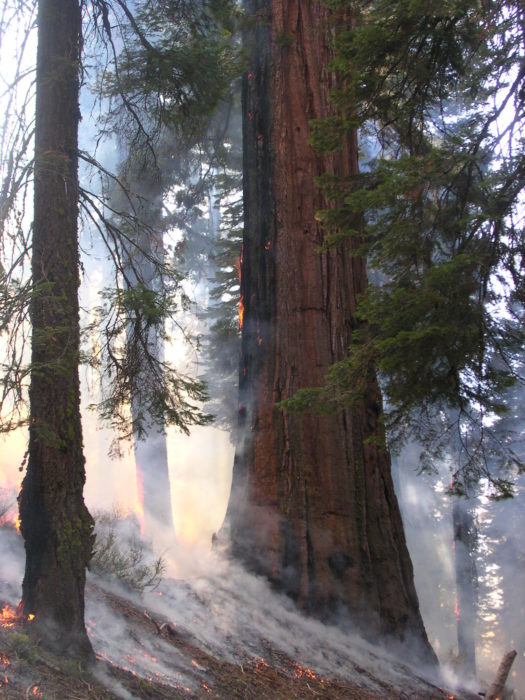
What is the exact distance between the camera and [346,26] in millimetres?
7082

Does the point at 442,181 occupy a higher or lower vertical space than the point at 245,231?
lower

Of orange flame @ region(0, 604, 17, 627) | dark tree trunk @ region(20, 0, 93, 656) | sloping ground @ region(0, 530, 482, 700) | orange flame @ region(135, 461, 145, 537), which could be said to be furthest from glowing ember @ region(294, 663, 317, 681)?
orange flame @ region(135, 461, 145, 537)

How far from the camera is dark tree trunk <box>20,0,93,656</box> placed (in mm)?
4422

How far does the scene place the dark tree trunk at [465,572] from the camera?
15.4 meters

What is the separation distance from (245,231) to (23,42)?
3211 millimetres

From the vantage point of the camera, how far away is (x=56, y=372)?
4.45 m

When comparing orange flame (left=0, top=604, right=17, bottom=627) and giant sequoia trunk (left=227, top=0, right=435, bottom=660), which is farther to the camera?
giant sequoia trunk (left=227, top=0, right=435, bottom=660)

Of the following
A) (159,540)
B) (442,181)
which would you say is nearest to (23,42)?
(442,181)

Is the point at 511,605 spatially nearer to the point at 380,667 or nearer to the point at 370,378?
the point at 380,667

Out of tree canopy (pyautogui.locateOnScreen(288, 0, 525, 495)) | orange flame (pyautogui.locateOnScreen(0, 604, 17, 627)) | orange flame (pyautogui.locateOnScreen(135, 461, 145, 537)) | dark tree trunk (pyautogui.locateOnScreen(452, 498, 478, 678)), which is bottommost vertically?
dark tree trunk (pyautogui.locateOnScreen(452, 498, 478, 678))

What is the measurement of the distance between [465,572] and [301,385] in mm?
11499

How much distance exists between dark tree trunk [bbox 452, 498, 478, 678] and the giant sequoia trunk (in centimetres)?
957

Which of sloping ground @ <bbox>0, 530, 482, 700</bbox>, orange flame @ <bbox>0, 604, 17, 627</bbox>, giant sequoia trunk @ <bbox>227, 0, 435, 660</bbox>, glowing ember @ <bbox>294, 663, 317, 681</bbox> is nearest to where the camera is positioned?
sloping ground @ <bbox>0, 530, 482, 700</bbox>

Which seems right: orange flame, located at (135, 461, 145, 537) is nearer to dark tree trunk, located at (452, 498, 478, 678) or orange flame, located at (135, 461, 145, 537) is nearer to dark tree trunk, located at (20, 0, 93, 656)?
dark tree trunk, located at (452, 498, 478, 678)
